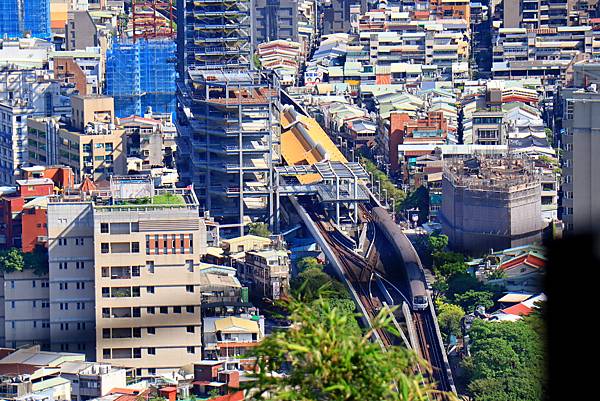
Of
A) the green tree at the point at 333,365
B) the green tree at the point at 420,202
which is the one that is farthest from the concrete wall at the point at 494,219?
the green tree at the point at 333,365

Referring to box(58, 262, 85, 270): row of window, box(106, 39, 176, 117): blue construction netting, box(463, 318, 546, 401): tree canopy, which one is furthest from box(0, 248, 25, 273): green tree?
box(106, 39, 176, 117): blue construction netting

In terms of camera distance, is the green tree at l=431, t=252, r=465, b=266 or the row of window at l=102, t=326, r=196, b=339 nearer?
the row of window at l=102, t=326, r=196, b=339

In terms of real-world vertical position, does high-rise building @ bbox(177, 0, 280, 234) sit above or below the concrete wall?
above

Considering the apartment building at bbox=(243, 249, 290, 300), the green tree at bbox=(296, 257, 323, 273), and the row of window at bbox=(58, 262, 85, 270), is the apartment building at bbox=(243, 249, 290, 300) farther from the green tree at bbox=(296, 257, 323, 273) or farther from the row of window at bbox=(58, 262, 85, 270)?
the row of window at bbox=(58, 262, 85, 270)

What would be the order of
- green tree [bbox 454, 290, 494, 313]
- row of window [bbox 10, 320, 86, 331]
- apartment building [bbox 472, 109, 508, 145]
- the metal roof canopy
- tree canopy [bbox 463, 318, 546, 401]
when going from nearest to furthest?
tree canopy [bbox 463, 318, 546, 401] < row of window [bbox 10, 320, 86, 331] < green tree [bbox 454, 290, 494, 313] < the metal roof canopy < apartment building [bbox 472, 109, 508, 145]

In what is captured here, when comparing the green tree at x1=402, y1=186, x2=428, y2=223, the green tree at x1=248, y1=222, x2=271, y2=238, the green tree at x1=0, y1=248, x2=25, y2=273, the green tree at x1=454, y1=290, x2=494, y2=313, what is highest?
the green tree at x1=0, y1=248, x2=25, y2=273

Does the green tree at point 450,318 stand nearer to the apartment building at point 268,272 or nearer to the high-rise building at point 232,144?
the apartment building at point 268,272

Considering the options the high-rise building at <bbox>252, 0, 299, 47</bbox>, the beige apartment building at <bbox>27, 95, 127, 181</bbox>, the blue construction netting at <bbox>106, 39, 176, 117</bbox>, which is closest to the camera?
the beige apartment building at <bbox>27, 95, 127, 181</bbox>
